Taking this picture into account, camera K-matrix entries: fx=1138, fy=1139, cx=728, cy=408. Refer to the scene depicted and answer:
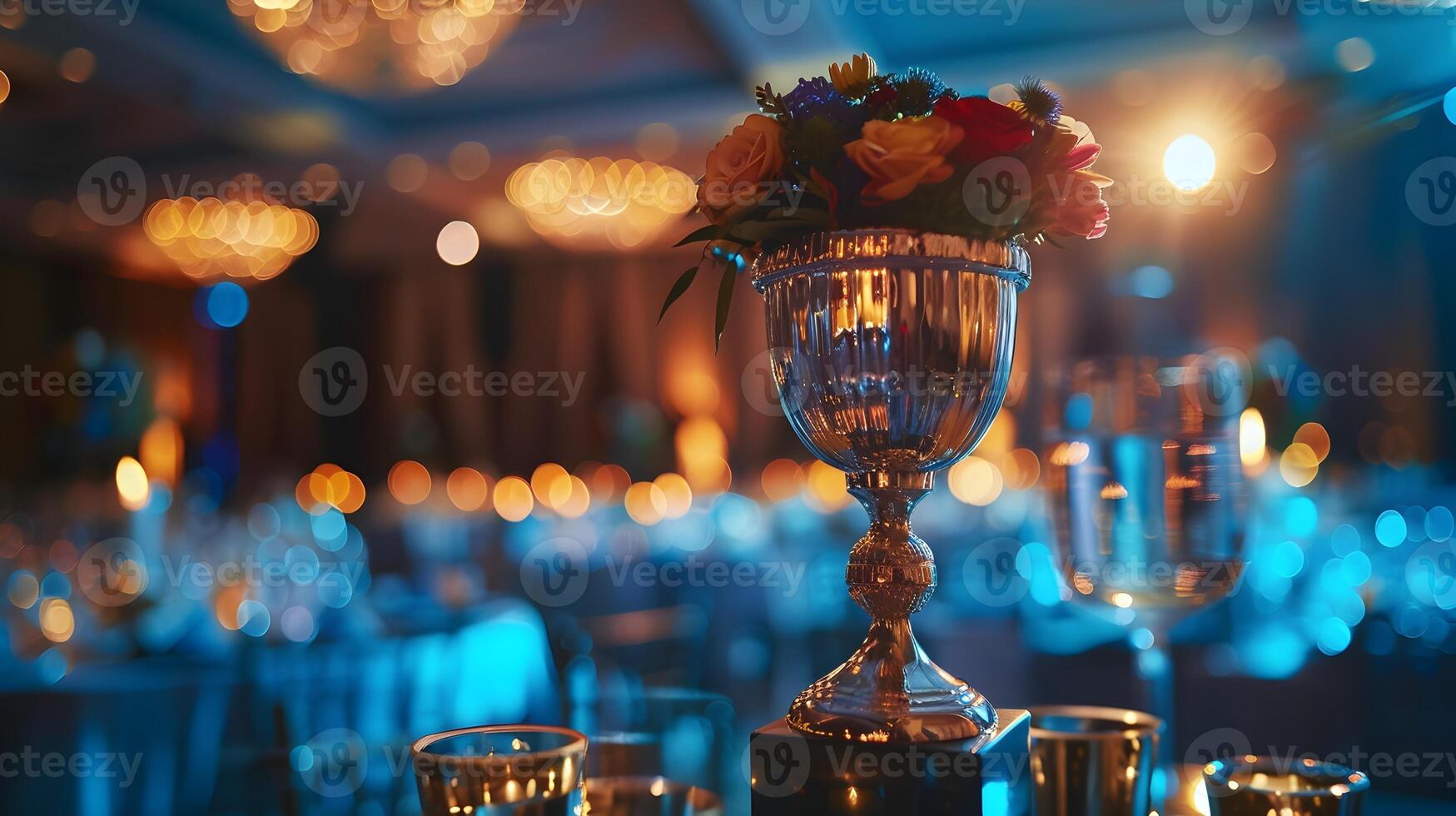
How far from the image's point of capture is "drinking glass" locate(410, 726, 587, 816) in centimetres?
66

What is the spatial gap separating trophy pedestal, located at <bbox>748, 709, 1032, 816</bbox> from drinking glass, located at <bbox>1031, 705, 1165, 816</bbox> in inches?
3.0

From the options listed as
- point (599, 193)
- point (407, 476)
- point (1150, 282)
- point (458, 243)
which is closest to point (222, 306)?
point (407, 476)

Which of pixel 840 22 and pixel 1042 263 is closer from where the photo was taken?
pixel 840 22

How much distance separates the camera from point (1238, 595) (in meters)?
3.08

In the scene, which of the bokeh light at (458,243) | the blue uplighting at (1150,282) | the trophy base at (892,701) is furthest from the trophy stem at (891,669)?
the bokeh light at (458,243)

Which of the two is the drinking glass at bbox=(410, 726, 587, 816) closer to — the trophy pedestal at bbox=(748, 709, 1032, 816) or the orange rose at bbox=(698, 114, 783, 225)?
the trophy pedestal at bbox=(748, 709, 1032, 816)

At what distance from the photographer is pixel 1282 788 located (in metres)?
0.74

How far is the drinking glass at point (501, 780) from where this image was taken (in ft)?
2.18

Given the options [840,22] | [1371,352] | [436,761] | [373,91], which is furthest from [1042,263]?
[436,761]

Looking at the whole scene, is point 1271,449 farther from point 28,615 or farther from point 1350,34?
point 28,615

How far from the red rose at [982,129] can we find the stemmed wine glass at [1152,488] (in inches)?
9.0

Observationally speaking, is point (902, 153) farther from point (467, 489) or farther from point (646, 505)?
point (467, 489)

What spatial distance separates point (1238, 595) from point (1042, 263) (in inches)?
304

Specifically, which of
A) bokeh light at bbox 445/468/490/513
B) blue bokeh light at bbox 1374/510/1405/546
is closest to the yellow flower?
blue bokeh light at bbox 1374/510/1405/546
